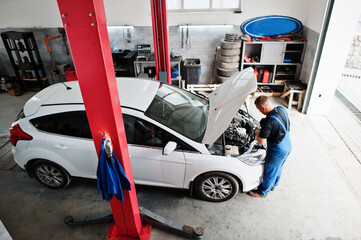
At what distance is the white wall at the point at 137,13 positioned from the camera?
6.49 m

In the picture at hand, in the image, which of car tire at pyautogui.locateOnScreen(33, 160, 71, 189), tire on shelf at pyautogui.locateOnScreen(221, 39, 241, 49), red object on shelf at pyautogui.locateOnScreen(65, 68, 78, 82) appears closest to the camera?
car tire at pyautogui.locateOnScreen(33, 160, 71, 189)

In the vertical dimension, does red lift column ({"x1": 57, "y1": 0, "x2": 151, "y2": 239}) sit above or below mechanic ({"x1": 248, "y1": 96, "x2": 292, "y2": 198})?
above

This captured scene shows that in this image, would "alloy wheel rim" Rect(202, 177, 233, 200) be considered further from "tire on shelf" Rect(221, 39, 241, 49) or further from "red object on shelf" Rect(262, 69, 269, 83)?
"red object on shelf" Rect(262, 69, 269, 83)

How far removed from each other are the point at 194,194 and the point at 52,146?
7.02 feet

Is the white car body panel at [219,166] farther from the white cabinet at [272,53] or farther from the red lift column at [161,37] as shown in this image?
the white cabinet at [272,53]

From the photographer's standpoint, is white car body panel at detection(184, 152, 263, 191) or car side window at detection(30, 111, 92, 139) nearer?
white car body panel at detection(184, 152, 263, 191)

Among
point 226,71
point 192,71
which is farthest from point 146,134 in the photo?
point 226,71

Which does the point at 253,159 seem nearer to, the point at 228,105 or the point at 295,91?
the point at 228,105

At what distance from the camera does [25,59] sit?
7.46m

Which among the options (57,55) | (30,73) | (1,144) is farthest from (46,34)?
(1,144)

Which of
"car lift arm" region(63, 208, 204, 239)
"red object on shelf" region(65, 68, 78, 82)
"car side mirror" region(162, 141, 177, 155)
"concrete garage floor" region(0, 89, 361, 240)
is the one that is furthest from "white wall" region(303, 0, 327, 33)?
"red object on shelf" region(65, 68, 78, 82)

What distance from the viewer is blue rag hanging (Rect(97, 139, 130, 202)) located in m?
2.27

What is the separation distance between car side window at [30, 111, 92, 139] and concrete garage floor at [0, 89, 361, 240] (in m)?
1.07

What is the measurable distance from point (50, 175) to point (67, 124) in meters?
Result: 0.98
